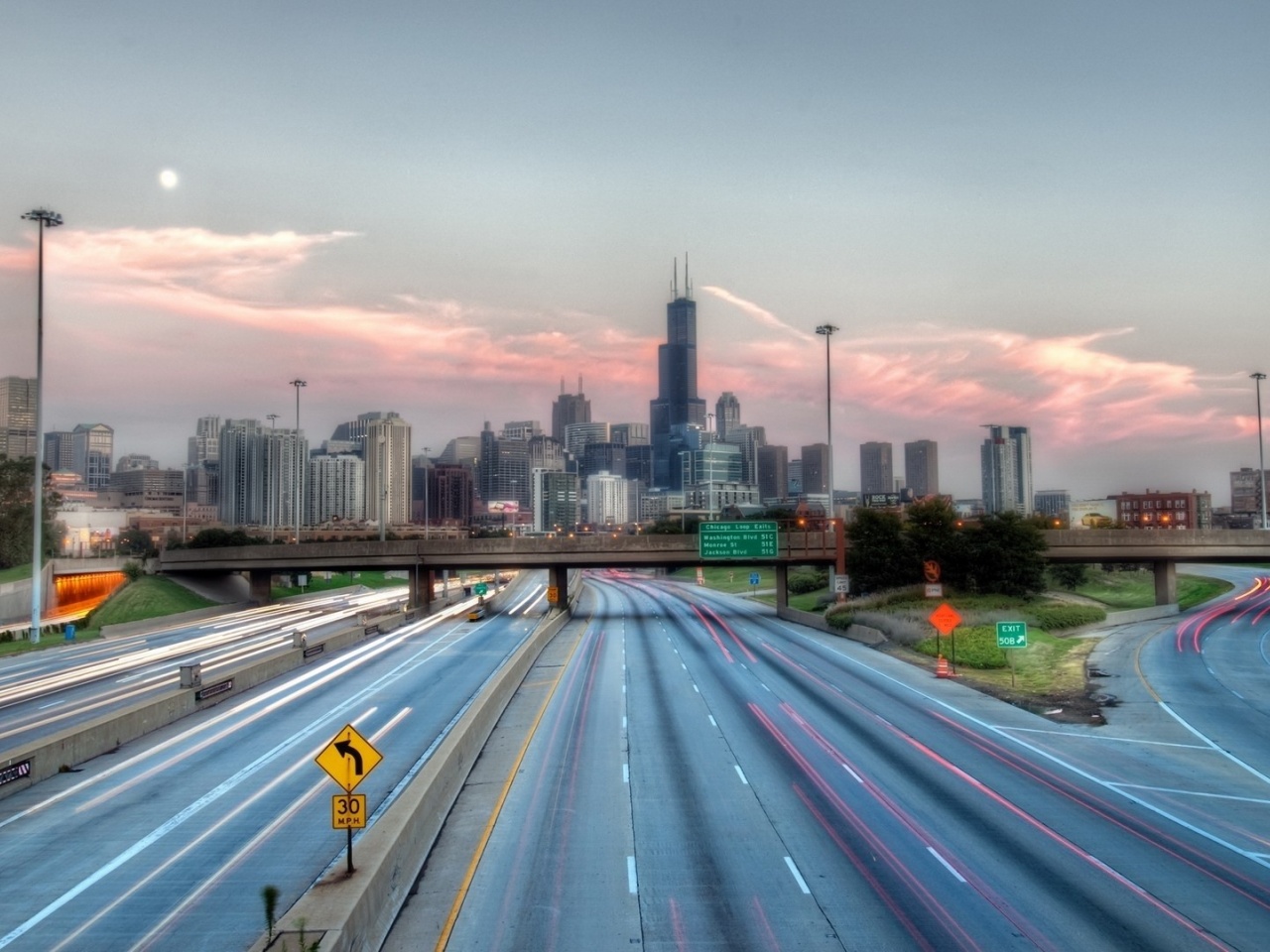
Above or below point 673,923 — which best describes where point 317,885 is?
above

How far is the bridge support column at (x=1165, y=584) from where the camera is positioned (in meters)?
73.3

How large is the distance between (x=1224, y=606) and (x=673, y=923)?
7445 cm

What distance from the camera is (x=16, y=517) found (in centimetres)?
10138

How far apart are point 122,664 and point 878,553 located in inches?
2169

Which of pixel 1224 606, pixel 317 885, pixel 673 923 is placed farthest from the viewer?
pixel 1224 606

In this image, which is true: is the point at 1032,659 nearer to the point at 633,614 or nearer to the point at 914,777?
the point at 914,777

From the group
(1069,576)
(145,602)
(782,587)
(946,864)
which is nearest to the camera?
(946,864)

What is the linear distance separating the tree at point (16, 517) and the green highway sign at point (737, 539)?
243 feet

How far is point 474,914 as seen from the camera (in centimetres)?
1503

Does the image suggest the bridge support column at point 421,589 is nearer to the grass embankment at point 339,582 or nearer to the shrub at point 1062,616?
the grass embankment at point 339,582

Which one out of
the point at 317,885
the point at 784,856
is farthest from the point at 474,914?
the point at 784,856

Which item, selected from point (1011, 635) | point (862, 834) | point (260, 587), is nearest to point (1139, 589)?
point (1011, 635)

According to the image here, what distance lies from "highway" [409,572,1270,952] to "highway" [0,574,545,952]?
10.6 feet

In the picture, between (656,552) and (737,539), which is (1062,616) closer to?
(737,539)
